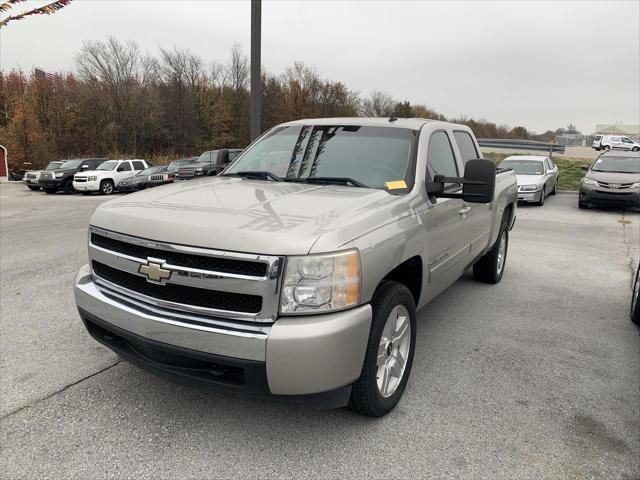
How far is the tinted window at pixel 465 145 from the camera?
4.70m

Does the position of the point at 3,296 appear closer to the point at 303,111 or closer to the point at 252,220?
the point at 252,220

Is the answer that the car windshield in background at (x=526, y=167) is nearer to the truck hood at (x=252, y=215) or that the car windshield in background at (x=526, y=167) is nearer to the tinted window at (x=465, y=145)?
the tinted window at (x=465, y=145)

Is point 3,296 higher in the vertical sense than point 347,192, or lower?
lower

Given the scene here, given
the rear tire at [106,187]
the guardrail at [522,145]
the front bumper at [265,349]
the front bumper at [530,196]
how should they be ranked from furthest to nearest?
the guardrail at [522,145] → the rear tire at [106,187] → the front bumper at [530,196] → the front bumper at [265,349]

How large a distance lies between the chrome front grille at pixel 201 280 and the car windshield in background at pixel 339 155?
1.36m

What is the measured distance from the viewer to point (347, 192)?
3.17m

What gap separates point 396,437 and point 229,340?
1195 millimetres

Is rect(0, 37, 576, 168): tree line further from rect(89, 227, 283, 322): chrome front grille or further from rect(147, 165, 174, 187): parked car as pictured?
rect(89, 227, 283, 322): chrome front grille

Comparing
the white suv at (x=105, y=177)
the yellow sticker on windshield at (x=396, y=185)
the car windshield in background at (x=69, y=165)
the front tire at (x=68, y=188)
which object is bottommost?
the front tire at (x=68, y=188)

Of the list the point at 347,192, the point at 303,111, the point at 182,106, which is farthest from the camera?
the point at 303,111

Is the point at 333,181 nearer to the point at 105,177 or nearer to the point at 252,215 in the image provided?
the point at 252,215

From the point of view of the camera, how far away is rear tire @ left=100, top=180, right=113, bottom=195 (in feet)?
72.4

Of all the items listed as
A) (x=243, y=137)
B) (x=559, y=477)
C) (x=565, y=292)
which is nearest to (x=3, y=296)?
(x=559, y=477)

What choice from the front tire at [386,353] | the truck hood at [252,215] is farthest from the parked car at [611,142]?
the truck hood at [252,215]
